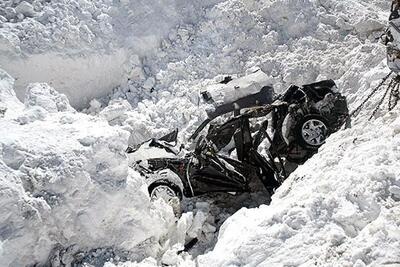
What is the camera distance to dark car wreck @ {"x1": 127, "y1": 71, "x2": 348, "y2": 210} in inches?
345

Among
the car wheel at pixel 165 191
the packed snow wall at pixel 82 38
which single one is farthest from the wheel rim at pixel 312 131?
the packed snow wall at pixel 82 38

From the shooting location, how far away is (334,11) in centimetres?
1338

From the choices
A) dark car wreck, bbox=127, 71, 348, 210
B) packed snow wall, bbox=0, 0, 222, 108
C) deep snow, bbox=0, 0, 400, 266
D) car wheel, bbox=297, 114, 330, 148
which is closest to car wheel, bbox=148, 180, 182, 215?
dark car wreck, bbox=127, 71, 348, 210

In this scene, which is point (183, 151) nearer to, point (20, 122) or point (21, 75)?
point (20, 122)

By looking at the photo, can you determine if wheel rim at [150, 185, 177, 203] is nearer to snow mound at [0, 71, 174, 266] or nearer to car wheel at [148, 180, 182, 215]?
car wheel at [148, 180, 182, 215]

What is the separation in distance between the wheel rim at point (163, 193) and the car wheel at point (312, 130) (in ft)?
8.61

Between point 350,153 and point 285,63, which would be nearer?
point 350,153

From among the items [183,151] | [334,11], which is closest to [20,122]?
[183,151]

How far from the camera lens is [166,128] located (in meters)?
12.2

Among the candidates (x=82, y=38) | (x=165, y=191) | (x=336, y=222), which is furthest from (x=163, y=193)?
(x=82, y=38)

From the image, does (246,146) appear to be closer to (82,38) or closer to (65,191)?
(65,191)

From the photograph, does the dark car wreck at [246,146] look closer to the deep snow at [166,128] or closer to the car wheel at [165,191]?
the car wheel at [165,191]

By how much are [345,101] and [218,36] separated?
5250mm

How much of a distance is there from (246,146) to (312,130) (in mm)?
1328
